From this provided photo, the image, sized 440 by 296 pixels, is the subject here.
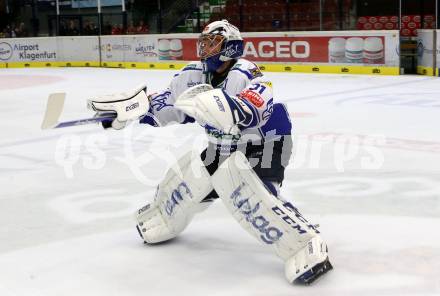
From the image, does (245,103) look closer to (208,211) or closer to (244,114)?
(244,114)

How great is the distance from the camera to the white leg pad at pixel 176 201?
360 centimetres

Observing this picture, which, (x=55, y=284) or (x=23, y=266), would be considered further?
(x=23, y=266)

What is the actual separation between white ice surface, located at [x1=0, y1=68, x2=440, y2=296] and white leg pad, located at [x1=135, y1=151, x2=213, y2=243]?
0.11m

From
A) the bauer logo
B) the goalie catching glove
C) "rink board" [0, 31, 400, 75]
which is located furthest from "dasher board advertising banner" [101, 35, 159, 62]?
the goalie catching glove

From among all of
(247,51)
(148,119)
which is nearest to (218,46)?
(148,119)

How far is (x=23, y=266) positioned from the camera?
12.2ft

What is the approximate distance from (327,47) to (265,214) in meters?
12.8

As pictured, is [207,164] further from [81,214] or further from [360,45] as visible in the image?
[360,45]

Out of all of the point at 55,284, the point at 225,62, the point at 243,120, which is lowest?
the point at 55,284

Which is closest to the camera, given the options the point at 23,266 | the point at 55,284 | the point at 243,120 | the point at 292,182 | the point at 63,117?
the point at 243,120

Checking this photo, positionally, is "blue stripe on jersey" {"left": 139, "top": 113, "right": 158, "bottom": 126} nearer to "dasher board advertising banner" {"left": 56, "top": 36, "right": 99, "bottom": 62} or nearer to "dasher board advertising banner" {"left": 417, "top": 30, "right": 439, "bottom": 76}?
"dasher board advertising banner" {"left": 417, "top": 30, "right": 439, "bottom": 76}

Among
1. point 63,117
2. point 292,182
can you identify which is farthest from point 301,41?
point 292,182

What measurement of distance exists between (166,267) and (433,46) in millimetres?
11783

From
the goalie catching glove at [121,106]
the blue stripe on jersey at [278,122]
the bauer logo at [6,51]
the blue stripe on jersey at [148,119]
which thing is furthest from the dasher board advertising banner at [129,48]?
the blue stripe on jersey at [278,122]
